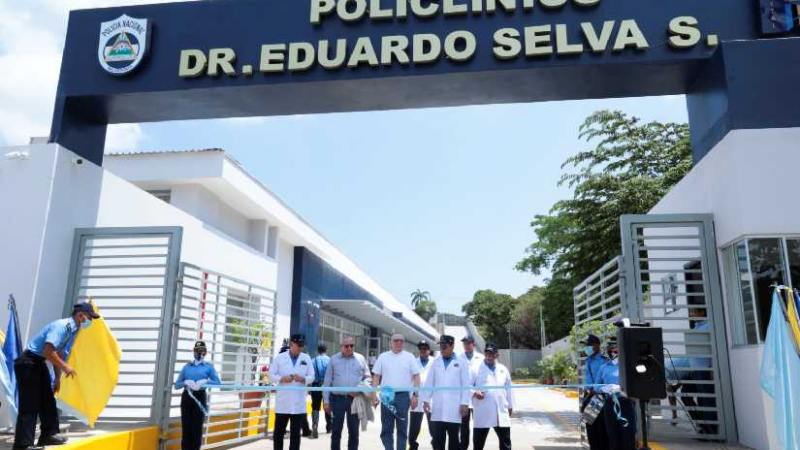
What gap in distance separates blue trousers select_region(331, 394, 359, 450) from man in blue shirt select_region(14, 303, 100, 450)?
323cm

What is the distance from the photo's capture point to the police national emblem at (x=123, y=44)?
34.2 feet

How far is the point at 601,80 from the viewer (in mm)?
10016

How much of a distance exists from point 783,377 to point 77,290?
366 inches

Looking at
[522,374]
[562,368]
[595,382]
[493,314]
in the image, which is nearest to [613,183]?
[562,368]

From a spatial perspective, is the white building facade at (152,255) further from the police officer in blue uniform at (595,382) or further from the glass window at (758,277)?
the glass window at (758,277)

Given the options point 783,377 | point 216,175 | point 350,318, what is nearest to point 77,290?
A: point 783,377

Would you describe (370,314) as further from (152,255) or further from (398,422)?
(398,422)

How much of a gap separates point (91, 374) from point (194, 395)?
1349 mm

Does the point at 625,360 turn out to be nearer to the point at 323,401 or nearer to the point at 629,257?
the point at 629,257

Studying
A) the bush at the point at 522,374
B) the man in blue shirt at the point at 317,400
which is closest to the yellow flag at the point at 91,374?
the man in blue shirt at the point at 317,400

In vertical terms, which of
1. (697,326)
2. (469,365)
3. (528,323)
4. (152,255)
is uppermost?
(528,323)

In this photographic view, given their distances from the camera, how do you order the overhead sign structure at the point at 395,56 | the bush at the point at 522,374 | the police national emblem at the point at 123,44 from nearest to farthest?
the overhead sign structure at the point at 395,56 → the police national emblem at the point at 123,44 → the bush at the point at 522,374

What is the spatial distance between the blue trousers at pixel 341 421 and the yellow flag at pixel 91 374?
295 cm

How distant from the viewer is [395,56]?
9906 mm
